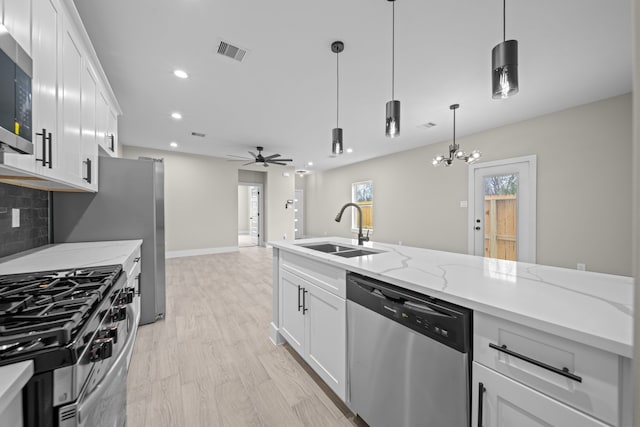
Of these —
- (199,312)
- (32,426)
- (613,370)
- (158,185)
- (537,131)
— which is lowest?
(199,312)

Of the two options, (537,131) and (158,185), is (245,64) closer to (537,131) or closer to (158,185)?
(158,185)

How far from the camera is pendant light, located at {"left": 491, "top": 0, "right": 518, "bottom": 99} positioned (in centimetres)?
120

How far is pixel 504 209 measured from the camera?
444 centimetres

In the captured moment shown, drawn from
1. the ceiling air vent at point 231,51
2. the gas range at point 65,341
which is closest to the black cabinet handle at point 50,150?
the gas range at point 65,341

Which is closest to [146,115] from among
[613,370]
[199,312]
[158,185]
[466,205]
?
[158,185]

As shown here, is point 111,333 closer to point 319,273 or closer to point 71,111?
point 319,273

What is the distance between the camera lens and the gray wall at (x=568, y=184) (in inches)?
129

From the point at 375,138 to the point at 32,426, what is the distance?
5448 millimetres

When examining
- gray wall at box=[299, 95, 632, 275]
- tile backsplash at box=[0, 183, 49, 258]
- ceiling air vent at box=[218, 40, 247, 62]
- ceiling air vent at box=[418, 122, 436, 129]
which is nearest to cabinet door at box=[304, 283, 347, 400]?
tile backsplash at box=[0, 183, 49, 258]

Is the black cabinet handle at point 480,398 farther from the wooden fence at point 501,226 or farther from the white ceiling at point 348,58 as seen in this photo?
the wooden fence at point 501,226

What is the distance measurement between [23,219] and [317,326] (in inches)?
91.0

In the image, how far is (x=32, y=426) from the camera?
0.61 metres

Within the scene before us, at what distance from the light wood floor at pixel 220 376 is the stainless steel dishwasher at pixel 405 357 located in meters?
0.41

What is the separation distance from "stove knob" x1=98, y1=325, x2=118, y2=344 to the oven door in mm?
88
